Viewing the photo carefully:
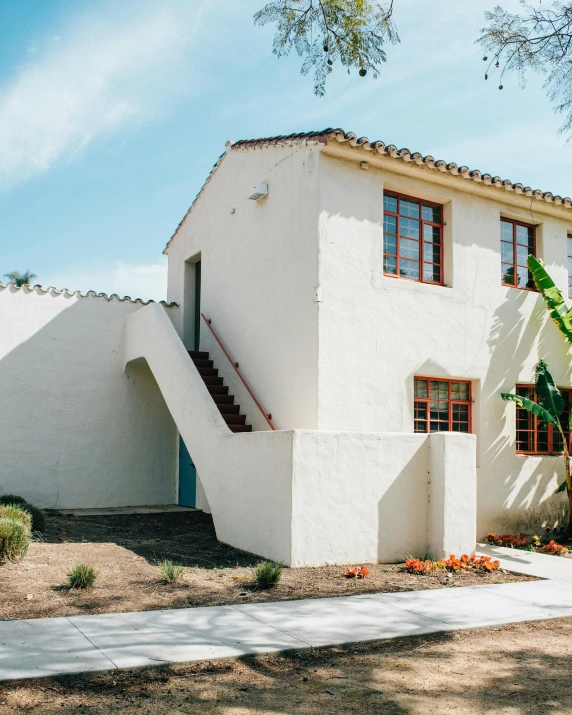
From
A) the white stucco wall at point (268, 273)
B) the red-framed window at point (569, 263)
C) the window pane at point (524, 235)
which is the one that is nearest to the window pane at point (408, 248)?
the white stucco wall at point (268, 273)

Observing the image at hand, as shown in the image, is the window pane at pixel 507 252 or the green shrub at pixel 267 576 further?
the window pane at pixel 507 252

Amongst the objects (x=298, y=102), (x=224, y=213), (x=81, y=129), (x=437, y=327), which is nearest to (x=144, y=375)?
(x=224, y=213)

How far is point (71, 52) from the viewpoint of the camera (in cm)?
864

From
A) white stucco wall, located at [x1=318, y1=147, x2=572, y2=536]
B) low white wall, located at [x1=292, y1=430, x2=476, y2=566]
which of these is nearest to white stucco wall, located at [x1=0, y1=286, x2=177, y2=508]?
white stucco wall, located at [x1=318, y1=147, x2=572, y2=536]

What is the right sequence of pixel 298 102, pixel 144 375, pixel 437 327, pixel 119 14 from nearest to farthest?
1. pixel 298 102
2. pixel 119 14
3. pixel 437 327
4. pixel 144 375

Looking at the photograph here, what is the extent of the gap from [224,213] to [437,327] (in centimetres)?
522

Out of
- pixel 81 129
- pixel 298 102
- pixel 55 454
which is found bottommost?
pixel 55 454

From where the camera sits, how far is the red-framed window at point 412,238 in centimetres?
1171

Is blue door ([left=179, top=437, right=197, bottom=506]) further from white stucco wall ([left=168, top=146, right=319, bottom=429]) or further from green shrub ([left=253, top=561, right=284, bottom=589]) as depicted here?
green shrub ([left=253, top=561, right=284, bottom=589])

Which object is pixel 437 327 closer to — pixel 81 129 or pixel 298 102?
pixel 298 102

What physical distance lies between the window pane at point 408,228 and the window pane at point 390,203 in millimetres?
263

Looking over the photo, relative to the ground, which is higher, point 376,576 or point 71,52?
point 71,52

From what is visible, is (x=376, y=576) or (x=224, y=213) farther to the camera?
(x=224, y=213)

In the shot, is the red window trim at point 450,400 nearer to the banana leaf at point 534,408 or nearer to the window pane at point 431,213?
the banana leaf at point 534,408
